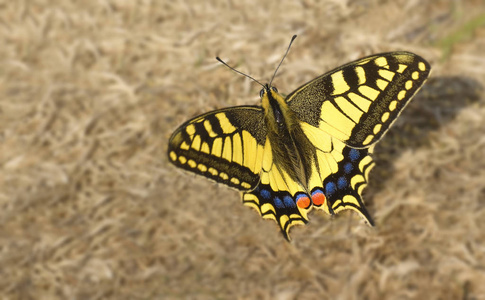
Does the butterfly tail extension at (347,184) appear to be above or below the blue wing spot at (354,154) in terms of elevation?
below

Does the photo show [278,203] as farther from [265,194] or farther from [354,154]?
[354,154]

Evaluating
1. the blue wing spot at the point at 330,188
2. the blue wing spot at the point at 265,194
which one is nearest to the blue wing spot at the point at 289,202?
the blue wing spot at the point at 265,194

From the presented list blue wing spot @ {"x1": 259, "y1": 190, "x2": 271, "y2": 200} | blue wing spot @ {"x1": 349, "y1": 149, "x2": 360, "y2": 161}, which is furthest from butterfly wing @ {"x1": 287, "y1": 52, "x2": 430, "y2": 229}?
blue wing spot @ {"x1": 259, "y1": 190, "x2": 271, "y2": 200}

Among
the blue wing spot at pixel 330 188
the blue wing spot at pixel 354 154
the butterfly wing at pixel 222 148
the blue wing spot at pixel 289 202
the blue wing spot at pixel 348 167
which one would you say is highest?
the butterfly wing at pixel 222 148

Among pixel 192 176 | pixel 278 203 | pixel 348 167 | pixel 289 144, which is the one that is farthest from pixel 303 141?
pixel 192 176

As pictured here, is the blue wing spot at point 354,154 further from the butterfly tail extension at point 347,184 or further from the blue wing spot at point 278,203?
the blue wing spot at point 278,203

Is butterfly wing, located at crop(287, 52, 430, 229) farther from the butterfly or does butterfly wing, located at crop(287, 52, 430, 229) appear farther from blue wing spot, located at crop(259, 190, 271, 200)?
blue wing spot, located at crop(259, 190, 271, 200)

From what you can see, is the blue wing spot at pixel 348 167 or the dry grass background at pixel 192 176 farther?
the dry grass background at pixel 192 176
